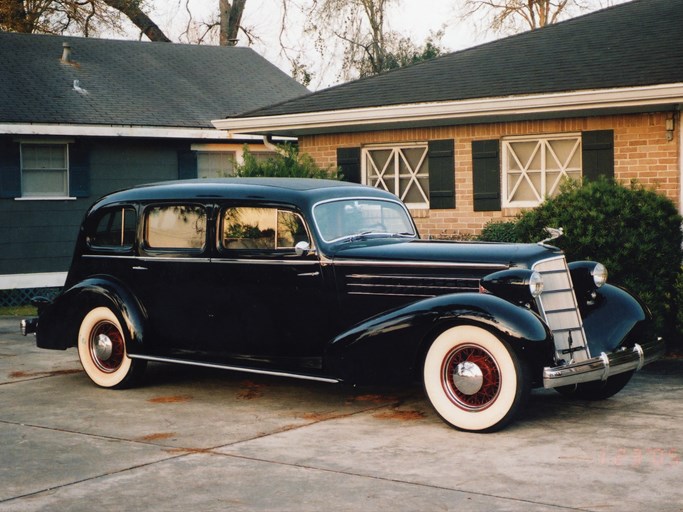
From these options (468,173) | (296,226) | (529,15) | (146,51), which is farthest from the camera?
(529,15)

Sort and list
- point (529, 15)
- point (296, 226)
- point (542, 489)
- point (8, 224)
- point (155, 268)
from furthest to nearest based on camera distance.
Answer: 1. point (529, 15)
2. point (8, 224)
3. point (155, 268)
4. point (296, 226)
5. point (542, 489)

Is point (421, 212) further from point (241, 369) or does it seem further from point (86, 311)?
point (241, 369)

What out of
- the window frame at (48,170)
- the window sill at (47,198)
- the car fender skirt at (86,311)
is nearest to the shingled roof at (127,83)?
the window frame at (48,170)

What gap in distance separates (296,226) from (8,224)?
10.7 m

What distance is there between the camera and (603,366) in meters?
7.00

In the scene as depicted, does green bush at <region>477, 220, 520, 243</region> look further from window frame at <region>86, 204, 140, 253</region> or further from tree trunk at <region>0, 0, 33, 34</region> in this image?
tree trunk at <region>0, 0, 33, 34</region>

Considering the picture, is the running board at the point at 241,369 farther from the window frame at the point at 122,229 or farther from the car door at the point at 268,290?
the window frame at the point at 122,229

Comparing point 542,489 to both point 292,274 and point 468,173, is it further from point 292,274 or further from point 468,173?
point 468,173

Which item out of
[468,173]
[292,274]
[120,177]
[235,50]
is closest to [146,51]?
[235,50]

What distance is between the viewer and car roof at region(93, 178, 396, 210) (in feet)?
26.2

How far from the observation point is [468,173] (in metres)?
13.8

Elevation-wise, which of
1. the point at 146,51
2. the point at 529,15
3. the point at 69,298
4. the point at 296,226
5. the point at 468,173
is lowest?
the point at 69,298

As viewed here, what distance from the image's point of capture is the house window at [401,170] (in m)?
14.4

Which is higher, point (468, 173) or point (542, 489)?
point (468, 173)
